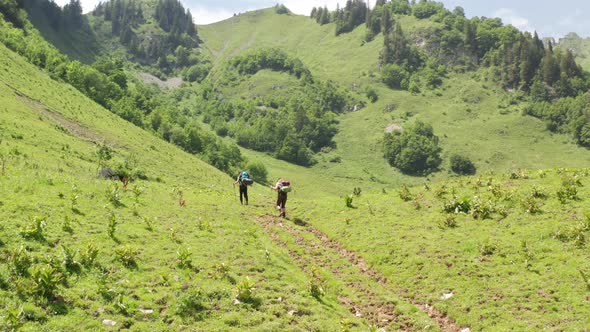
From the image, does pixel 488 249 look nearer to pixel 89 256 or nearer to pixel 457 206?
pixel 457 206

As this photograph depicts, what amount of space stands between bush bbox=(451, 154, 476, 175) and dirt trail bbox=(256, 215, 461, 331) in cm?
16721

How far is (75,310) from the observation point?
1430 cm

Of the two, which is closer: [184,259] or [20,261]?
[20,261]

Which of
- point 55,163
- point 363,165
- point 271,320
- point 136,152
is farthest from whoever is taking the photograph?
point 363,165

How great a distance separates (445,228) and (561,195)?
8.09 m

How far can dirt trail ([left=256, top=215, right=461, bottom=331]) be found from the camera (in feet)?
60.7

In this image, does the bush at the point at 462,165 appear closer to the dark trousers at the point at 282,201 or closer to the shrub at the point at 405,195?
the shrub at the point at 405,195

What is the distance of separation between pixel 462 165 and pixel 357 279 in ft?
576

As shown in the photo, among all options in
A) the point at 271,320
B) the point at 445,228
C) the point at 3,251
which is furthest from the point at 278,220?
the point at 3,251

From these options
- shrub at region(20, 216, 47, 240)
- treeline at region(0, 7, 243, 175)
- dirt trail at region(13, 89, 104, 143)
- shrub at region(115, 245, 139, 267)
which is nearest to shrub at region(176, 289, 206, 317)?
shrub at region(115, 245, 139, 267)

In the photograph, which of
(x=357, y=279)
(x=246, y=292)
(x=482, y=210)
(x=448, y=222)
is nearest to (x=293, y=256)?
(x=357, y=279)

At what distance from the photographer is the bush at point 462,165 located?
183 m

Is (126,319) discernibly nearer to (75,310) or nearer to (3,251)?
(75,310)

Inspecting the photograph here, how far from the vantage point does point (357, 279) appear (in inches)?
887
